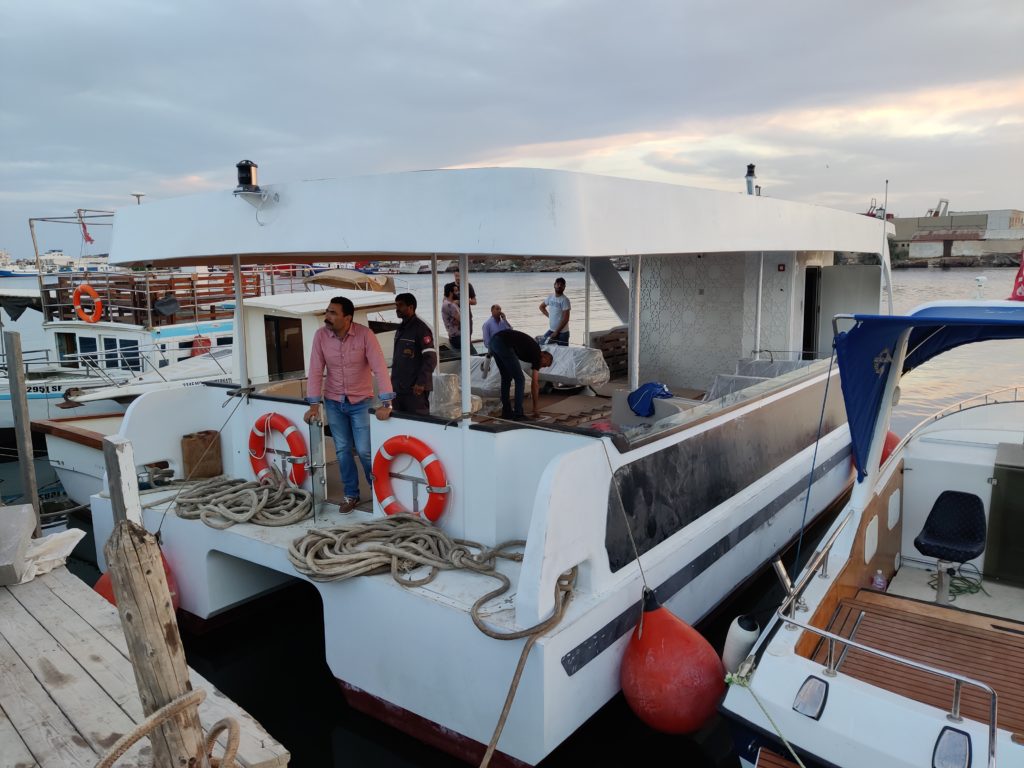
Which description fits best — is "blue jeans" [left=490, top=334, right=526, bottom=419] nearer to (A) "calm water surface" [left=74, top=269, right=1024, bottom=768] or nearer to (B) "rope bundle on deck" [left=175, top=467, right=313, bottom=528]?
(B) "rope bundle on deck" [left=175, top=467, right=313, bottom=528]

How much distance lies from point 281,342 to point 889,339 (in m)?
7.38

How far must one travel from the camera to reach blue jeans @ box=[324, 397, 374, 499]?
16.8 ft

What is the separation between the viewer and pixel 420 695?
405 cm

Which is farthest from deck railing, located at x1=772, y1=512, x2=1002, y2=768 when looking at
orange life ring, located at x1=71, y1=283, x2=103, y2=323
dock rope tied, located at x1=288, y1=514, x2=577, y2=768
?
orange life ring, located at x1=71, y1=283, x2=103, y2=323

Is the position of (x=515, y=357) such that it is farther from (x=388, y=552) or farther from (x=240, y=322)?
(x=388, y=552)

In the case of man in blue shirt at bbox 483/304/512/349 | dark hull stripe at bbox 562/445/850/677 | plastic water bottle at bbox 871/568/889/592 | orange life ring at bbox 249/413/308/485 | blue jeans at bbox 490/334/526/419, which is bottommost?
plastic water bottle at bbox 871/568/889/592

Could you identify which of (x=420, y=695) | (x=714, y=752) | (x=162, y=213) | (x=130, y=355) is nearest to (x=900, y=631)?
(x=714, y=752)

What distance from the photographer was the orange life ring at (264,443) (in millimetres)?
5324

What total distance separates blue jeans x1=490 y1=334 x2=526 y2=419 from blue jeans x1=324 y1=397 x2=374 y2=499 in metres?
1.54

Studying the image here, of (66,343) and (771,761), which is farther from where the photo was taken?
(66,343)

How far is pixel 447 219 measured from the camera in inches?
147

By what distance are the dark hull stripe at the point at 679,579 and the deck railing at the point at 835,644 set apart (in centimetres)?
80

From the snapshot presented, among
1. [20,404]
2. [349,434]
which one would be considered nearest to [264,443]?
[349,434]

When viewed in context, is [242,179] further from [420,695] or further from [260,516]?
[420,695]
